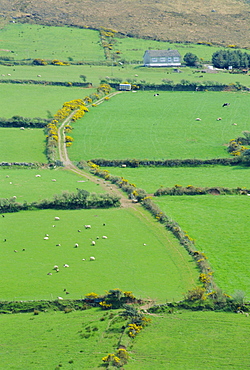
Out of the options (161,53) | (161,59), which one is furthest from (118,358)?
(161,53)

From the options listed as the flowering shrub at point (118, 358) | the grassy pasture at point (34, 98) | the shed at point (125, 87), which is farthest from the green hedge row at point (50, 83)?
the flowering shrub at point (118, 358)

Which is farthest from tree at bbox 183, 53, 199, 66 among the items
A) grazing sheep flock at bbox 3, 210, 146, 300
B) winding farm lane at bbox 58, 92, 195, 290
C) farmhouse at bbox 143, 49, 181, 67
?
grazing sheep flock at bbox 3, 210, 146, 300

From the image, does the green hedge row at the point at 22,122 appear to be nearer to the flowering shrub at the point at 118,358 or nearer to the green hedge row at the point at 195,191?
the green hedge row at the point at 195,191

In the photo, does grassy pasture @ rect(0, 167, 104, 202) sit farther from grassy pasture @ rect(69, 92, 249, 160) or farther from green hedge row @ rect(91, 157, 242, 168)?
grassy pasture @ rect(69, 92, 249, 160)

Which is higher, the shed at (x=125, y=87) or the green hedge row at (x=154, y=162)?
the shed at (x=125, y=87)

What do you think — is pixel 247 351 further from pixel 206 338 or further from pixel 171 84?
pixel 171 84

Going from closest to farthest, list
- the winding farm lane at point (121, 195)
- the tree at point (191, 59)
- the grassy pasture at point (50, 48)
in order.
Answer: the winding farm lane at point (121, 195), the tree at point (191, 59), the grassy pasture at point (50, 48)
